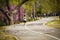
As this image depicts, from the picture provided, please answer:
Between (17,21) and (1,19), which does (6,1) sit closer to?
(1,19)

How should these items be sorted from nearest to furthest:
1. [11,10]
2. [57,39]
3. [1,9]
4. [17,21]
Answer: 1. [57,39]
2. [1,9]
3. [11,10]
4. [17,21]

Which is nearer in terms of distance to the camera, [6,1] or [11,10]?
[6,1]

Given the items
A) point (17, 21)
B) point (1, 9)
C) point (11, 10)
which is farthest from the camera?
point (17, 21)

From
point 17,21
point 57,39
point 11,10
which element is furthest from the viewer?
point 17,21

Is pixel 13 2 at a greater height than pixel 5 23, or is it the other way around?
pixel 13 2

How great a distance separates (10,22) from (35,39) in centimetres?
2459

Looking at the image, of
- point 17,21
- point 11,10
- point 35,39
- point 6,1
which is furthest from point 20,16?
point 35,39

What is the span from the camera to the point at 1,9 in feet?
141

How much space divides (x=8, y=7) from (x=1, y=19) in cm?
281

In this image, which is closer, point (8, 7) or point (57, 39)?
point (57, 39)

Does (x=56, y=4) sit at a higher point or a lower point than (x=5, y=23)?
higher

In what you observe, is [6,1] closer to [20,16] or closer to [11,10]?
[11,10]

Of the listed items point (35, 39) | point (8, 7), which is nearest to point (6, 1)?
point (8, 7)

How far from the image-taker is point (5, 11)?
44.8m
